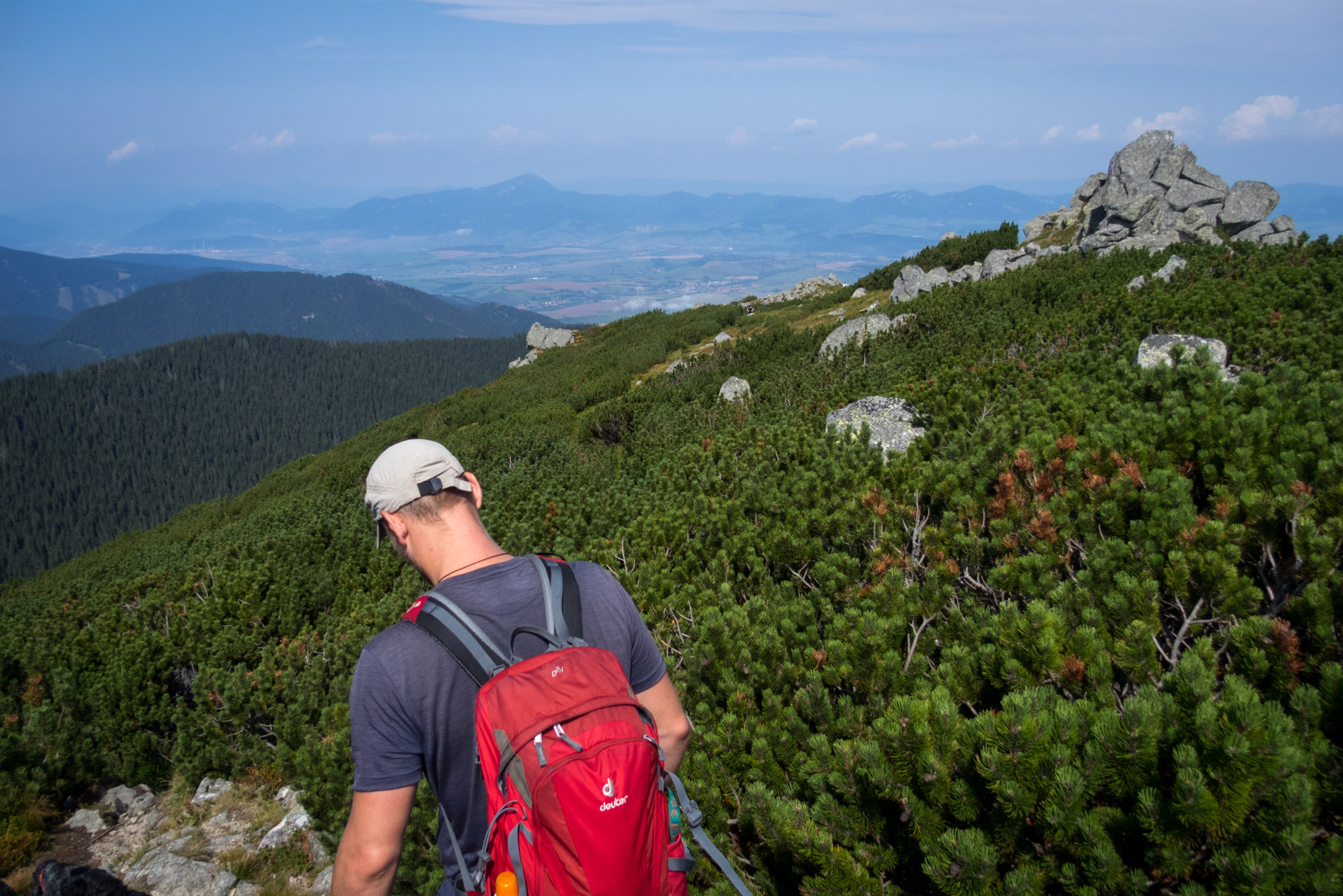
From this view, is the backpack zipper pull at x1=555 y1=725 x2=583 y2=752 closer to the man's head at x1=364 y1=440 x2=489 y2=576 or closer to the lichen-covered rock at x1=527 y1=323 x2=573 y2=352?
the man's head at x1=364 y1=440 x2=489 y2=576

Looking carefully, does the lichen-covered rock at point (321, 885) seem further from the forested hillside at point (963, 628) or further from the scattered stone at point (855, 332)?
the scattered stone at point (855, 332)

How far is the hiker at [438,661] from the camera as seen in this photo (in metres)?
1.83

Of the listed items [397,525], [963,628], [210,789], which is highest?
[397,525]

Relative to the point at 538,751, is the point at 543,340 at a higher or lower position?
higher

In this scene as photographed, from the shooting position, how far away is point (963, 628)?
3236 millimetres

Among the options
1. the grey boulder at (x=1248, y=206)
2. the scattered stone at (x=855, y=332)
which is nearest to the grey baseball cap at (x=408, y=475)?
the scattered stone at (x=855, y=332)

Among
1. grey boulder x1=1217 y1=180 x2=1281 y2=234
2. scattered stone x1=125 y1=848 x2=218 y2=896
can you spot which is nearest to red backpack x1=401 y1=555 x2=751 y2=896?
scattered stone x1=125 y1=848 x2=218 y2=896

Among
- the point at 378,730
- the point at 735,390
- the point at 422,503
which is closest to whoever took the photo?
the point at 378,730

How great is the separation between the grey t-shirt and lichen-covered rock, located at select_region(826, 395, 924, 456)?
635 centimetres

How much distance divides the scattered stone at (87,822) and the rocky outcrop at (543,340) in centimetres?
3967

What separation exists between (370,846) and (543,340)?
4754 cm

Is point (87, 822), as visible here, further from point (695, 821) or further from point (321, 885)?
point (695, 821)

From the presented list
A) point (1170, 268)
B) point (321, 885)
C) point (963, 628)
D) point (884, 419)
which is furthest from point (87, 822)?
point (1170, 268)

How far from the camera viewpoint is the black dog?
13.1 ft
